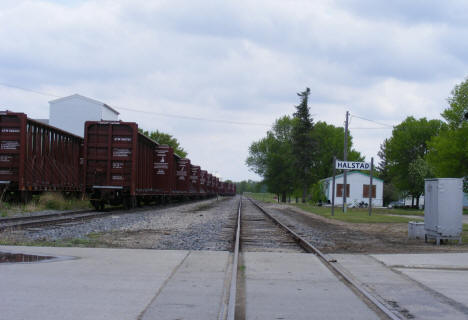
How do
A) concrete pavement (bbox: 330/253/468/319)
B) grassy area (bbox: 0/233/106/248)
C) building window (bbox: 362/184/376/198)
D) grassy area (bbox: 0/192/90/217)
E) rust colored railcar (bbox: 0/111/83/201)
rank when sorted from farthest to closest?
building window (bbox: 362/184/376/198), rust colored railcar (bbox: 0/111/83/201), grassy area (bbox: 0/192/90/217), grassy area (bbox: 0/233/106/248), concrete pavement (bbox: 330/253/468/319)

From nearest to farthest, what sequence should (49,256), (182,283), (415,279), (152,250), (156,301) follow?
(156,301)
(182,283)
(415,279)
(49,256)
(152,250)

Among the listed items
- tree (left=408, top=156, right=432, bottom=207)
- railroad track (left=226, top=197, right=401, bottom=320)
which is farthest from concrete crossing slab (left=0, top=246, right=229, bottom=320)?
tree (left=408, top=156, right=432, bottom=207)

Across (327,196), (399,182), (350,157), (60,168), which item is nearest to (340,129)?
(350,157)

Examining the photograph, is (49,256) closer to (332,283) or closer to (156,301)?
(156,301)

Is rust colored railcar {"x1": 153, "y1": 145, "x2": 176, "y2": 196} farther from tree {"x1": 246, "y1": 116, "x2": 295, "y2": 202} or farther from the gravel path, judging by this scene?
tree {"x1": 246, "y1": 116, "x2": 295, "y2": 202}

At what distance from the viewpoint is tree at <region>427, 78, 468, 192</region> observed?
47.9 meters

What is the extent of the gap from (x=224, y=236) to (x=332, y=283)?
6820 mm

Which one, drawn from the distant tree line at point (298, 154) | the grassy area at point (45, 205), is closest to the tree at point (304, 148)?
the distant tree line at point (298, 154)

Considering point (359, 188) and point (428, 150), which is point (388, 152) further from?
point (359, 188)

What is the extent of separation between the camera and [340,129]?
3661 inches

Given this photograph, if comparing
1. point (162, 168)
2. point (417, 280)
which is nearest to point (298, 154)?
point (162, 168)

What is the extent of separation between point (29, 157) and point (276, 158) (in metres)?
63.3

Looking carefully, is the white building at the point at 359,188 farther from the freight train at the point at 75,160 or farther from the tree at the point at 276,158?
the freight train at the point at 75,160

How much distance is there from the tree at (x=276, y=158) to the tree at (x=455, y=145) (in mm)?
23176
